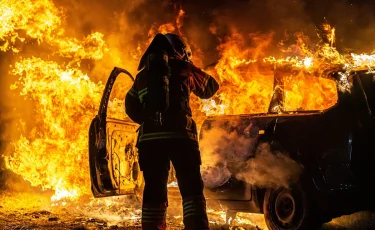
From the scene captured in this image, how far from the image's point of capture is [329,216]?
203 inches

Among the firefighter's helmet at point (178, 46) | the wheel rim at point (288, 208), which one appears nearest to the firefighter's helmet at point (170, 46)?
the firefighter's helmet at point (178, 46)

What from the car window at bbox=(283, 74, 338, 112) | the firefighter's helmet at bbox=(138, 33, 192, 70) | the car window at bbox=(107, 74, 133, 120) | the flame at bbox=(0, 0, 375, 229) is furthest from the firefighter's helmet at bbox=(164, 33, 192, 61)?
the car window at bbox=(107, 74, 133, 120)

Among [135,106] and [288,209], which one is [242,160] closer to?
[288,209]

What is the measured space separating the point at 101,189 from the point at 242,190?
196cm

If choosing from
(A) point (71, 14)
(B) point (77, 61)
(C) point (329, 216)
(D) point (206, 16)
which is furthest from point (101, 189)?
(D) point (206, 16)

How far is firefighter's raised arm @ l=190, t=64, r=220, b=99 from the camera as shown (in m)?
4.59

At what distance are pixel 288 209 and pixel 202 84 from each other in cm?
208

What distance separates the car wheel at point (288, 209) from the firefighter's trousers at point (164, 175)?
5.39ft

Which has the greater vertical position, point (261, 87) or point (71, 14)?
point (71, 14)

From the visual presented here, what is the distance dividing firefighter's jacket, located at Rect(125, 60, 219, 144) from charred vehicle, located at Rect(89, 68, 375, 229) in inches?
60.1

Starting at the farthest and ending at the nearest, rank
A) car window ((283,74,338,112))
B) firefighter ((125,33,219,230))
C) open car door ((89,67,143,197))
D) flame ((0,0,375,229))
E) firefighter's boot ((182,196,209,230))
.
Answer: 1. flame ((0,0,375,229))
2. car window ((283,74,338,112))
3. open car door ((89,67,143,197))
4. firefighter ((125,33,219,230))
5. firefighter's boot ((182,196,209,230))

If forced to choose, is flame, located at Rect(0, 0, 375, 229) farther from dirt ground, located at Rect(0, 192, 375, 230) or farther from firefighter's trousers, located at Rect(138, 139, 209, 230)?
firefighter's trousers, located at Rect(138, 139, 209, 230)

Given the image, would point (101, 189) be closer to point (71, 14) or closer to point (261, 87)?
point (261, 87)

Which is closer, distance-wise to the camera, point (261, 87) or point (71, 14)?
point (261, 87)
